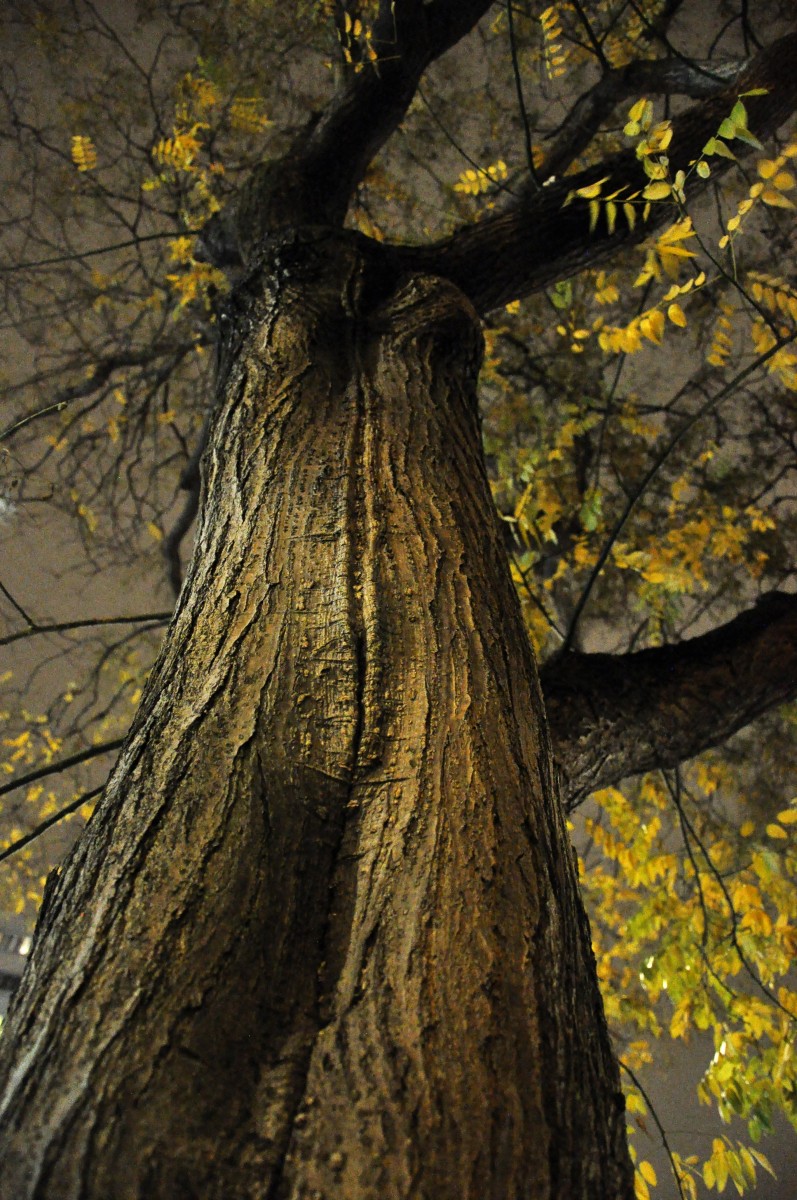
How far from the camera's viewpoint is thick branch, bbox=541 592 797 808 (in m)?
1.52

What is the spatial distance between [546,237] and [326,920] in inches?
79.5

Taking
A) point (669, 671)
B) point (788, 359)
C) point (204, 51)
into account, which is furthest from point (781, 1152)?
point (204, 51)

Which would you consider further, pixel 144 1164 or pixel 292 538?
pixel 292 538

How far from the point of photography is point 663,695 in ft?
5.48

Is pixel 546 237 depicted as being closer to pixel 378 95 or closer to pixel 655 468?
pixel 655 468

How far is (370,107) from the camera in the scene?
2670 mm

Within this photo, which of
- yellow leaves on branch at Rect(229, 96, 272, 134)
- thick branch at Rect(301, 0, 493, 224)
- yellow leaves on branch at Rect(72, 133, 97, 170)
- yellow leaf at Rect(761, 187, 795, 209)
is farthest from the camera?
yellow leaves on branch at Rect(229, 96, 272, 134)

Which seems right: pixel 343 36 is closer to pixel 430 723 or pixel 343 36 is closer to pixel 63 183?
pixel 63 183

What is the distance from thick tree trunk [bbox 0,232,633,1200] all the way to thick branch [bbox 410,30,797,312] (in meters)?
1.23

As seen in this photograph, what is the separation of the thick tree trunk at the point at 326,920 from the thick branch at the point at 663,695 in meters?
0.54

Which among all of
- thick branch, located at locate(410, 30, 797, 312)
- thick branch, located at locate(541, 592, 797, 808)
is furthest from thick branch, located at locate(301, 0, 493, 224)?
thick branch, located at locate(541, 592, 797, 808)

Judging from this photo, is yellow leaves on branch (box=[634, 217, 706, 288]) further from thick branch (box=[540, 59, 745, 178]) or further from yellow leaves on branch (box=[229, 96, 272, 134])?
yellow leaves on branch (box=[229, 96, 272, 134])

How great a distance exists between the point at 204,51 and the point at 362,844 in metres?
4.51

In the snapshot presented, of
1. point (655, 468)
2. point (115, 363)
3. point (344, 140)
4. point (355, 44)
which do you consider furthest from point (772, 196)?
point (115, 363)
